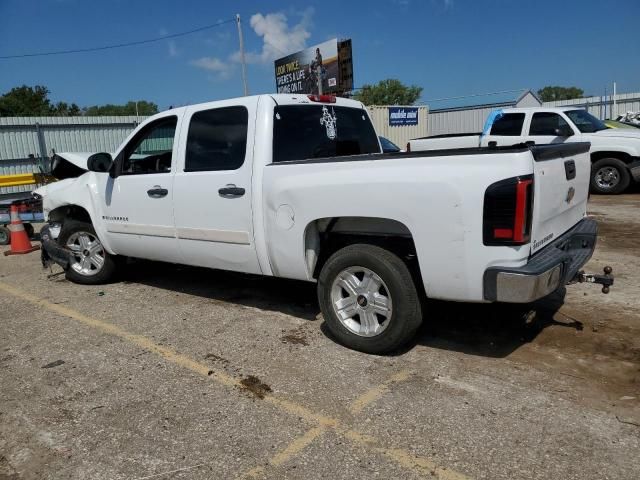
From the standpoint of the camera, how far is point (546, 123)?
11.6m

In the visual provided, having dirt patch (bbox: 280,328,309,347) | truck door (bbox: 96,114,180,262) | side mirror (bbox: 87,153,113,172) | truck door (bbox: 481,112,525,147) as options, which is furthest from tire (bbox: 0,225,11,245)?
truck door (bbox: 481,112,525,147)

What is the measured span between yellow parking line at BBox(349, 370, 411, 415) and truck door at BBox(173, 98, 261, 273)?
1544 millimetres

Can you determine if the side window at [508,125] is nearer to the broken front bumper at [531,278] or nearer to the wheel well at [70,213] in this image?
the broken front bumper at [531,278]

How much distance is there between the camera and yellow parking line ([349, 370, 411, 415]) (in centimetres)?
329

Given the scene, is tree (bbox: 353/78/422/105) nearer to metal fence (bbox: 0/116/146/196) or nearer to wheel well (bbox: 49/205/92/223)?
metal fence (bbox: 0/116/146/196)

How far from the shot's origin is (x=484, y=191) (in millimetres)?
3188

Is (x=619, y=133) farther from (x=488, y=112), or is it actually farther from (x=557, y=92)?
(x=557, y=92)

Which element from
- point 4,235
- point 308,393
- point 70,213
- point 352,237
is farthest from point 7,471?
point 4,235

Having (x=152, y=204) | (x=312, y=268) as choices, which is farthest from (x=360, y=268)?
(x=152, y=204)

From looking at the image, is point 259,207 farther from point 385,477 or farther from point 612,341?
point 612,341

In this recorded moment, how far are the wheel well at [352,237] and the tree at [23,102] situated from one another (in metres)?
58.5

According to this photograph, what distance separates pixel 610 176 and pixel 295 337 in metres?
10.1

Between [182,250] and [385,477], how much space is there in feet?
10.4

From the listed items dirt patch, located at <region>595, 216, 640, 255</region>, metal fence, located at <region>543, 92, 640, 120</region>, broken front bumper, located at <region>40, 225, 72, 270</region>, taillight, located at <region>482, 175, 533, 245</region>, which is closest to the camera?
taillight, located at <region>482, 175, 533, 245</region>
